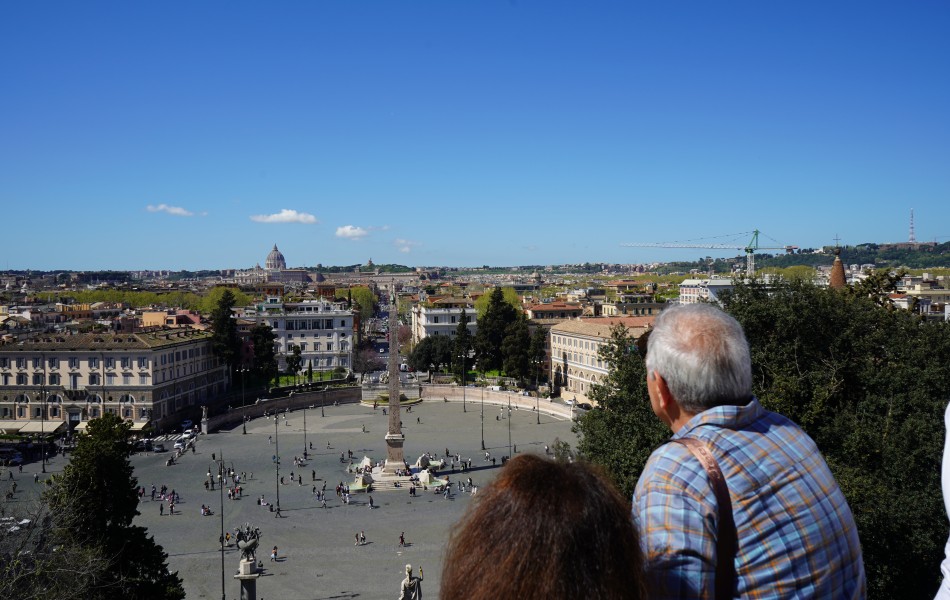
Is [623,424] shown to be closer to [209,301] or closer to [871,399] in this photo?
[871,399]

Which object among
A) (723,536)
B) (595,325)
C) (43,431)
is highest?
(723,536)

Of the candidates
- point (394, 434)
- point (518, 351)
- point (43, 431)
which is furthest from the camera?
point (518, 351)

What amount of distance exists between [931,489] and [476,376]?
4398 centimetres

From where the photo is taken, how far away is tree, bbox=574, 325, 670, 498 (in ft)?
41.9

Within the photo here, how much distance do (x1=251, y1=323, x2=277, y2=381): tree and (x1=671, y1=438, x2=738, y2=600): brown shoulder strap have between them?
167 ft

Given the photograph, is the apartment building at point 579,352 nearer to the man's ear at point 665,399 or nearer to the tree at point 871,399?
the tree at point 871,399

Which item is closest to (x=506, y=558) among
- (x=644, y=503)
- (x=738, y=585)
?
(x=644, y=503)

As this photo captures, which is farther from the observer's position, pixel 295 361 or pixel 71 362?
pixel 295 361

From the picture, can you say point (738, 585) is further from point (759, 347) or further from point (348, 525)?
point (348, 525)

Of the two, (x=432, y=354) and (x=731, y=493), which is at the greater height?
(x=731, y=493)

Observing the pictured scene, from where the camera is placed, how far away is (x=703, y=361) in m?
Answer: 2.18

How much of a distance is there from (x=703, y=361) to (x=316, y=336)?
56159 millimetres

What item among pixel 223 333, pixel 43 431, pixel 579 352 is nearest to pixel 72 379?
pixel 43 431

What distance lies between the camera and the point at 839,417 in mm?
12969
